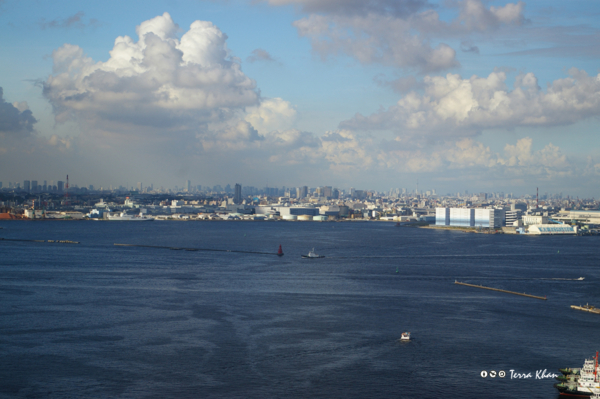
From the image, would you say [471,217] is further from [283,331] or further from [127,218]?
[283,331]

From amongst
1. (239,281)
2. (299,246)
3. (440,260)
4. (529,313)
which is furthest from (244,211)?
(529,313)

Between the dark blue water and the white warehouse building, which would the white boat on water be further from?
the dark blue water

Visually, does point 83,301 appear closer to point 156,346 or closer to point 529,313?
point 156,346

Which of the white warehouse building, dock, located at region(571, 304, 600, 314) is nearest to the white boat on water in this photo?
the white warehouse building

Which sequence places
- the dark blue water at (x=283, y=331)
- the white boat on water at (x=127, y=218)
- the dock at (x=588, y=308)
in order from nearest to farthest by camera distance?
the dark blue water at (x=283, y=331) < the dock at (x=588, y=308) < the white boat on water at (x=127, y=218)

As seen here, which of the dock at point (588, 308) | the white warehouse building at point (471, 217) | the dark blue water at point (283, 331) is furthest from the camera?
the white warehouse building at point (471, 217)

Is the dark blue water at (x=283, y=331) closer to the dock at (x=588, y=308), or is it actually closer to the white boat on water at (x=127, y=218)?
the dock at (x=588, y=308)

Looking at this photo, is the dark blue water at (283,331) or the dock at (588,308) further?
the dock at (588,308)

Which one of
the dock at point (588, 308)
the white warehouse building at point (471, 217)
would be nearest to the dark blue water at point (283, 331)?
the dock at point (588, 308)
